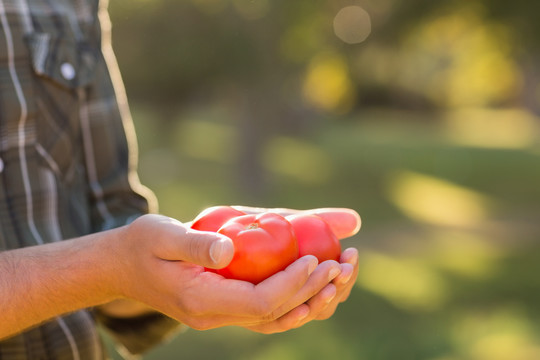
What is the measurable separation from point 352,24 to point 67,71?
15972 millimetres

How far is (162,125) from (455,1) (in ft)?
42.3

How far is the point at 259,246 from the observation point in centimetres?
179

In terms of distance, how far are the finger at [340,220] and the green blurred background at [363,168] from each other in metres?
4.39

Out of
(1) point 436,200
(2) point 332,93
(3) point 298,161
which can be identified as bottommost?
(2) point 332,93

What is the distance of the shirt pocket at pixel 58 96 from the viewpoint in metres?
1.98

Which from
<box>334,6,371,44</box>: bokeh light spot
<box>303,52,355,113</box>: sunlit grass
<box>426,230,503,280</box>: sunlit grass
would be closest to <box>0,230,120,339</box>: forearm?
<box>426,230,503,280</box>: sunlit grass

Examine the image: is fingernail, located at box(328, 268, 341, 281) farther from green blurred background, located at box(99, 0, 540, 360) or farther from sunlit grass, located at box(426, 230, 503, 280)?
sunlit grass, located at box(426, 230, 503, 280)

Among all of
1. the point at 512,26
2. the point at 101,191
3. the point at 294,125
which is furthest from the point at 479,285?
the point at 294,125

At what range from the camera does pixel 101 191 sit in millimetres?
2158

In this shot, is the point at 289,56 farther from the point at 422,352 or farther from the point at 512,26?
the point at 422,352

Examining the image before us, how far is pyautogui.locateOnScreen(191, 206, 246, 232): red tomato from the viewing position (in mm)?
1934

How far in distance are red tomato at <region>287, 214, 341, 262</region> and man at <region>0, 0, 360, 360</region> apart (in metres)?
0.06

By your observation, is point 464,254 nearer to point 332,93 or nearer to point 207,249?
point 207,249

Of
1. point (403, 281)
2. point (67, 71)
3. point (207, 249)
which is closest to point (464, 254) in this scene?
point (403, 281)
